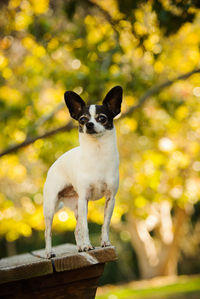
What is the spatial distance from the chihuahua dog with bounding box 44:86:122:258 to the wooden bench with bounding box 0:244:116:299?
133mm

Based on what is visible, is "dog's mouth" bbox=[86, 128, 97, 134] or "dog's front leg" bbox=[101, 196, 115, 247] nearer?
"dog's mouth" bbox=[86, 128, 97, 134]

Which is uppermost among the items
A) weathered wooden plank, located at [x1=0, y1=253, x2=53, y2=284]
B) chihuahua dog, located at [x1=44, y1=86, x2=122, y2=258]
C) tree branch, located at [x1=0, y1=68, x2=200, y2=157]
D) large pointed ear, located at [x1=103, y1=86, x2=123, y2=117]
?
tree branch, located at [x1=0, y1=68, x2=200, y2=157]

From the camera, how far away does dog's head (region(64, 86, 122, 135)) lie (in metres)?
2.82

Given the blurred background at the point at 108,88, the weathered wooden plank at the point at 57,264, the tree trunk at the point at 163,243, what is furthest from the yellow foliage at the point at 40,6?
the tree trunk at the point at 163,243

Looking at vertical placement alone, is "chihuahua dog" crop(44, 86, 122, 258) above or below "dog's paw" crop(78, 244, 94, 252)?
above

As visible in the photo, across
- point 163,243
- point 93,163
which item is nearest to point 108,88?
point 93,163

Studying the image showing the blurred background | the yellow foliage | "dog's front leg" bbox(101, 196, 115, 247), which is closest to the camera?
"dog's front leg" bbox(101, 196, 115, 247)

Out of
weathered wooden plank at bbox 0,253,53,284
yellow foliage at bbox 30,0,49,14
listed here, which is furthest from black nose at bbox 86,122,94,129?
yellow foliage at bbox 30,0,49,14

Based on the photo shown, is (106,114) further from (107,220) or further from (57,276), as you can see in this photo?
(57,276)

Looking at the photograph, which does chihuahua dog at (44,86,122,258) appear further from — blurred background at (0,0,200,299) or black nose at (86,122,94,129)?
blurred background at (0,0,200,299)

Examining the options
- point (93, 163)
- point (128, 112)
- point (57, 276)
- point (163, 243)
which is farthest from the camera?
point (163, 243)

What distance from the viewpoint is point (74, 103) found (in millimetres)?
3018

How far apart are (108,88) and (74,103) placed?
419cm

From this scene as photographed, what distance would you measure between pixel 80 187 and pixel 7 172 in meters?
8.21
